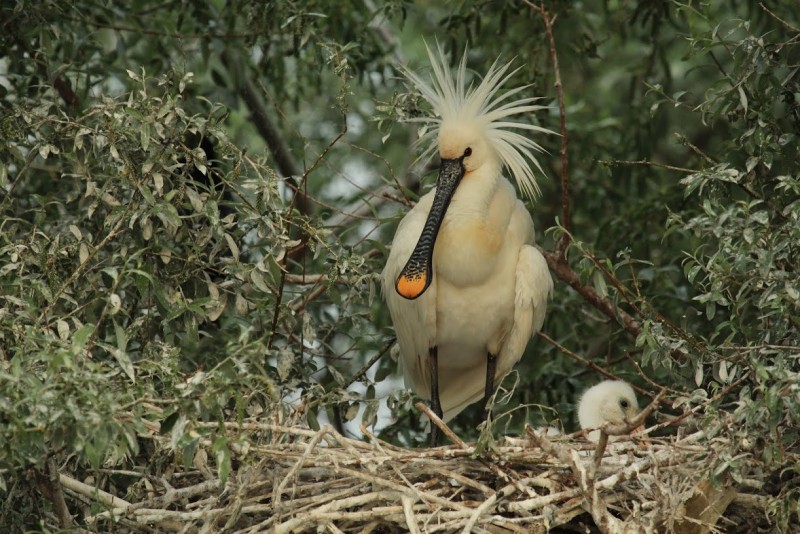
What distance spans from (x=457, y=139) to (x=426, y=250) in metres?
0.64

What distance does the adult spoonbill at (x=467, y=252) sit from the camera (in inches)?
275

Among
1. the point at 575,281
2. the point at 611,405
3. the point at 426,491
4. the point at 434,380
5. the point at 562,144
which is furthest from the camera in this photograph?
the point at 434,380

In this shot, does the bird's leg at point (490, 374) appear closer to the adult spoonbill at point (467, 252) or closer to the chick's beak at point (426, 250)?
the adult spoonbill at point (467, 252)

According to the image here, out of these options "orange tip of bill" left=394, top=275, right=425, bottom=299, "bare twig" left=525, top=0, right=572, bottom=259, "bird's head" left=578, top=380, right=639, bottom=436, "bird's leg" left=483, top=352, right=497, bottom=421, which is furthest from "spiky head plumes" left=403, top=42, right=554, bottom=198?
"bird's head" left=578, top=380, right=639, bottom=436

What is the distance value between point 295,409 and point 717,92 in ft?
7.76

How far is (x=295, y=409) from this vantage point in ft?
19.8

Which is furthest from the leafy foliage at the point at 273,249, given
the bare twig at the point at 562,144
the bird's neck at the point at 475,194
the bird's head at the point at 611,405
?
the bird's neck at the point at 475,194

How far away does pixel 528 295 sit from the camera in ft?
23.2

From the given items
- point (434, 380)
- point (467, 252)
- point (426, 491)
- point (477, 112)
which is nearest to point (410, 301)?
point (467, 252)

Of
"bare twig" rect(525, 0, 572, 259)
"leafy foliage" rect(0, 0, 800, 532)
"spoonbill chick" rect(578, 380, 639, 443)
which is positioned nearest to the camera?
"leafy foliage" rect(0, 0, 800, 532)

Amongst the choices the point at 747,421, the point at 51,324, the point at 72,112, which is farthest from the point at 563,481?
the point at 72,112

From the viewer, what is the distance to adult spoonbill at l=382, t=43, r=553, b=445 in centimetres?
700

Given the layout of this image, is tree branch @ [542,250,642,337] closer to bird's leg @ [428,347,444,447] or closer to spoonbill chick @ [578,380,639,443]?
spoonbill chick @ [578,380,639,443]

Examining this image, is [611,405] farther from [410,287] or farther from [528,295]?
[410,287]
